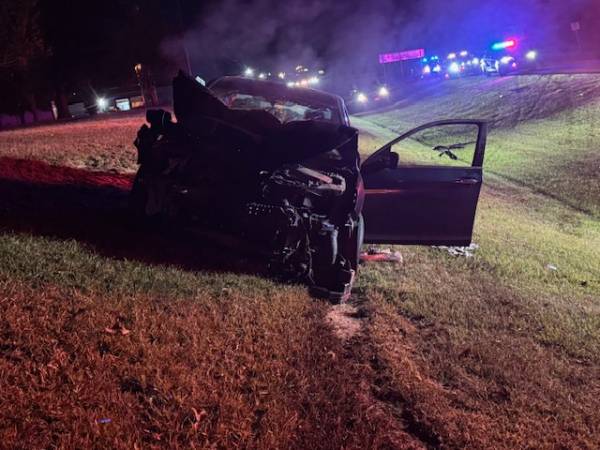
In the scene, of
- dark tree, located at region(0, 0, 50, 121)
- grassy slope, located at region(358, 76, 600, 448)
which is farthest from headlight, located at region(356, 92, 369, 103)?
grassy slope, located at region(358, 76, 600, 448)

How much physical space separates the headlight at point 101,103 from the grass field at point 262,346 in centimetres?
4103

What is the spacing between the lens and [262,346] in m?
3.44

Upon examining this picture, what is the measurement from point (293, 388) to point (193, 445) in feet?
2.59

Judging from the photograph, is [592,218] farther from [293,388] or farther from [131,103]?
[131,103]

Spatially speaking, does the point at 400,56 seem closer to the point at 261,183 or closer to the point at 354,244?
the point at 354,244

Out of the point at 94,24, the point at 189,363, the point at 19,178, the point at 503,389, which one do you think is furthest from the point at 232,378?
the point at 94,24

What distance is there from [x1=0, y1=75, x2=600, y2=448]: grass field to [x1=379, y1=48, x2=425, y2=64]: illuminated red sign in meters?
67.0

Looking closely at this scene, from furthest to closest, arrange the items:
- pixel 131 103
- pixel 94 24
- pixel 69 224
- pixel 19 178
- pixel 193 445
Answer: pixel 131 103 → pixel 94 24 → pixel 19 178 → pixel 69 224 → pixel 193 445

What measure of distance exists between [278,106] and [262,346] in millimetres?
3466

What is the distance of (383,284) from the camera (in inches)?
202

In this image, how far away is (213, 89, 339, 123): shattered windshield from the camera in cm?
590

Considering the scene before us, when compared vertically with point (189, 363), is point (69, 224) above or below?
above

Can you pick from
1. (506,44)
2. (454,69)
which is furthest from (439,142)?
(506,44)

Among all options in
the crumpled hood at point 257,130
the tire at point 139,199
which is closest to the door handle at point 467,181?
the crumpled hood at point 257,130
